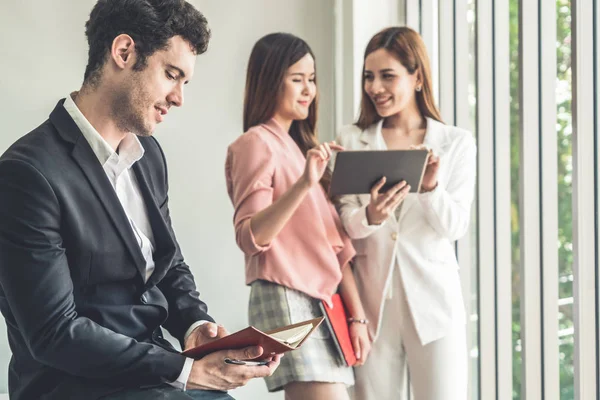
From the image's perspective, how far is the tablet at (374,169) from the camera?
2.15 m

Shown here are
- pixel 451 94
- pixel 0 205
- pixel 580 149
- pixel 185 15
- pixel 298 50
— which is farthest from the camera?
pixel 451 94

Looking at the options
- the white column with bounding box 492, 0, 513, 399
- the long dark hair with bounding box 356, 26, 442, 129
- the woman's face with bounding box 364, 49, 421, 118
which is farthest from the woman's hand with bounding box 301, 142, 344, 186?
the white column with bounding box 492, 0, 513, 399

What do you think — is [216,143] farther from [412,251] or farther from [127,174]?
[127,174]

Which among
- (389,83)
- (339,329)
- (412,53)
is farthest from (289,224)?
(412,53)

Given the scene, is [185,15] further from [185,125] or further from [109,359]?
[185,125]

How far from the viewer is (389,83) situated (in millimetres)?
2414

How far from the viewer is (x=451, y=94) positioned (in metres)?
3.07

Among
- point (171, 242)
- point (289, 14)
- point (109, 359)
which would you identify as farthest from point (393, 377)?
point (289, 14)

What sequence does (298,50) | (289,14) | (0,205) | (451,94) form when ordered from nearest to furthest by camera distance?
(0,205)
(298,50)
(451,94)
(289,14)

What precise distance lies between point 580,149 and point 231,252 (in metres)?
1.53

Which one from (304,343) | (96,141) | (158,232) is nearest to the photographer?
(96,141)

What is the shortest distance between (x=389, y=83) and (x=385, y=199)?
16.0 inches

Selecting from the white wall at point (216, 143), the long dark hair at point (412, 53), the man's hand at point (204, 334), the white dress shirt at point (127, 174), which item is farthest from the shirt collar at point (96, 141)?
the white wall at point (216, 143)

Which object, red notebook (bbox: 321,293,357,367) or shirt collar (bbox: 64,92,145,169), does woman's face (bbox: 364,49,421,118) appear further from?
shirt collar (bbox: 64,92,145,169)
